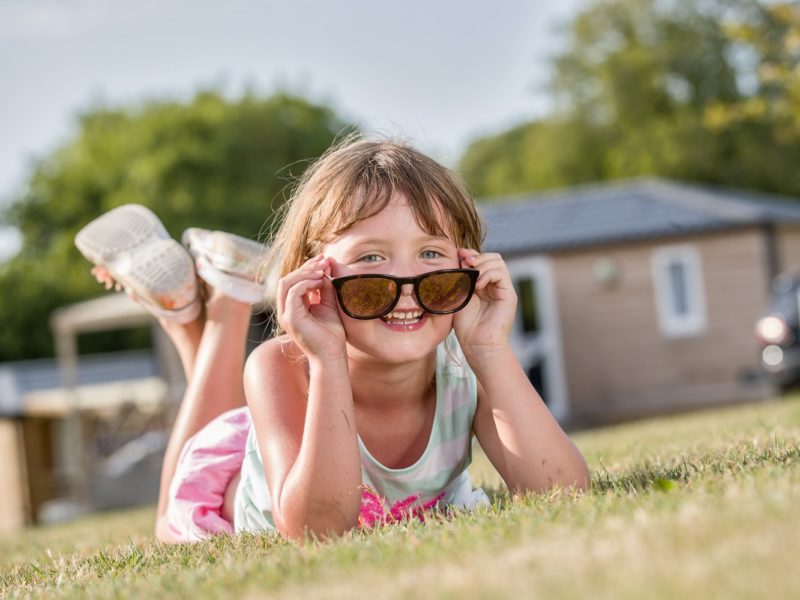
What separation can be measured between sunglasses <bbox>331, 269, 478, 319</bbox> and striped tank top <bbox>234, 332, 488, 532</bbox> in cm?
47

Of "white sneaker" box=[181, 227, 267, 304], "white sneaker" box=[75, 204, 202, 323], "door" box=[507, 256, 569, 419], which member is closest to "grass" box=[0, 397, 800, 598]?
"white sneaker" box=[181, 227, 267, 304]

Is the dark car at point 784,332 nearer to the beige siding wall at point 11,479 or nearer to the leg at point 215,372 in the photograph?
the beige siding wall at point 11,479

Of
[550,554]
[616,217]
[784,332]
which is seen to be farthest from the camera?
[616,217]

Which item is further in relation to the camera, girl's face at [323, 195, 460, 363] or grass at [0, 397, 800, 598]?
girl's face at [323, 195, 460, 363]

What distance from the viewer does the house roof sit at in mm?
20734

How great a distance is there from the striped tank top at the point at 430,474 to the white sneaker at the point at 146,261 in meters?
1.37

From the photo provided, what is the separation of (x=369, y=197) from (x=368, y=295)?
337mm

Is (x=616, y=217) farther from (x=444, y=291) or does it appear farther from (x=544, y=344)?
(x=444, y=291)

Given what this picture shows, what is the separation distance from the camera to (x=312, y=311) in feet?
10.7

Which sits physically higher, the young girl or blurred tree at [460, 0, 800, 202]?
blurred tree at [460, 0, 800, 202]

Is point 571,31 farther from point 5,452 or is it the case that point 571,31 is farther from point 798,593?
point 798,593

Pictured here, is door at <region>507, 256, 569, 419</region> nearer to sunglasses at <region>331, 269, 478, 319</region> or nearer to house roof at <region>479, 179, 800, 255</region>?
house roof at <region>479, 179, 800, 255</region>

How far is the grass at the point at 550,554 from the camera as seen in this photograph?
1.73 metres

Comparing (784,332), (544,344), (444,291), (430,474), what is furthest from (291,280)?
(544,344)
